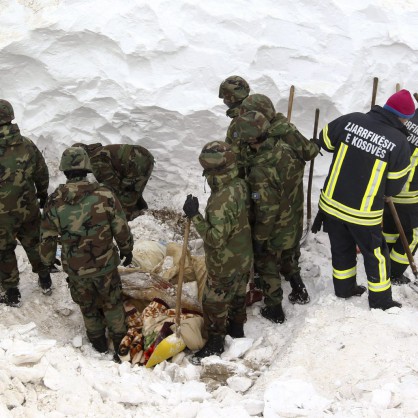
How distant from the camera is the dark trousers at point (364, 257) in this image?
13.4ft

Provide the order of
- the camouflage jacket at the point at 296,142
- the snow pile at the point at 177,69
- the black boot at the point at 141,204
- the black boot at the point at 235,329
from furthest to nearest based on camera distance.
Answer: the snow pile at the point at 177,69
the black boot at the point at 141,204
the black boot at the point at 235,329
the camouflage jacket at the point at 296,142

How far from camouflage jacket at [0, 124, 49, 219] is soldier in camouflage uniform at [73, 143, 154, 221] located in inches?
17.7

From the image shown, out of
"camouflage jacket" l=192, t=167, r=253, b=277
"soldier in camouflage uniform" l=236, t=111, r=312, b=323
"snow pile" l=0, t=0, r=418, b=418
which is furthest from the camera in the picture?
"snow pile" l=0, t=0, r=418, b=418

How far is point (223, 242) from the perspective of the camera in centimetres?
381

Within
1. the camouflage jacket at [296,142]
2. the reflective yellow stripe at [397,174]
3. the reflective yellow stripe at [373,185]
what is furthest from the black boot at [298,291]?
the reflective yellow stripe at [397,174]

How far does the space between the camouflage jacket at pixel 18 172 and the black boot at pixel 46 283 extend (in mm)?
647

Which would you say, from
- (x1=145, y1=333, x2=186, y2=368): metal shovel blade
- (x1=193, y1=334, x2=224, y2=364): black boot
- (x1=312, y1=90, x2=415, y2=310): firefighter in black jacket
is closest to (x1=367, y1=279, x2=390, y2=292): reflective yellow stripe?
(x1=312, y1=90, x2=415, y2=310): firefighter in black jacket

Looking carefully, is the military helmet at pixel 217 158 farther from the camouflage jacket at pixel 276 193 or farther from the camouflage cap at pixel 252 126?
the camouflage jacket at pixel 276 193

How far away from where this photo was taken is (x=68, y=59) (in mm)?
5527

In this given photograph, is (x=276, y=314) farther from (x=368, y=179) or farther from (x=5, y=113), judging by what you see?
(x=5, y=113)

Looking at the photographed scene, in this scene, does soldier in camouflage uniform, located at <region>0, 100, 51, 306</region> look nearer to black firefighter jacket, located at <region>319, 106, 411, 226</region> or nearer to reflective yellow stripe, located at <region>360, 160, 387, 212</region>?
black firefighter jacket, located at <region>319, 106, 411, 226</region>

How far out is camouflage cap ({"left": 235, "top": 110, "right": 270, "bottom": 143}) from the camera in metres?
3.87

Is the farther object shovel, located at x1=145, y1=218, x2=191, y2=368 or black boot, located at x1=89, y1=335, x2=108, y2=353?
black boot, located at x1=89, y1=335, x2=108, y2=353

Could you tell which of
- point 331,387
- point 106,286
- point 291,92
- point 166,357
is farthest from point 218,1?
point 331,387
